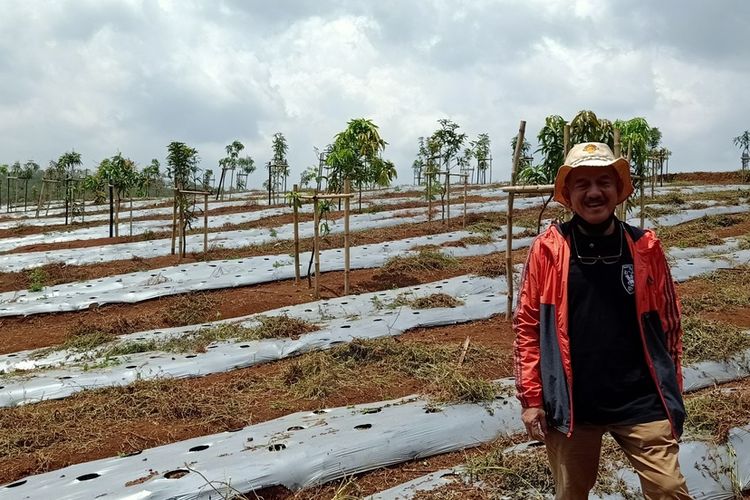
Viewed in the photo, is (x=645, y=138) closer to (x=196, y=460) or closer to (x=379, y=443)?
(x=379, y=443)

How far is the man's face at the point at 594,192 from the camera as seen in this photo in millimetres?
1976

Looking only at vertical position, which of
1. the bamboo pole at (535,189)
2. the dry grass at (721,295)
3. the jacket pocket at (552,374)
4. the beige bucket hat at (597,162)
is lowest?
the dry grass at (721,295)

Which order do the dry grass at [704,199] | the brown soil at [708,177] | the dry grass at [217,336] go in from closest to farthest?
the dry grass at [217,336] < the dry grass at [704,199] < the brown soil at [708,177]

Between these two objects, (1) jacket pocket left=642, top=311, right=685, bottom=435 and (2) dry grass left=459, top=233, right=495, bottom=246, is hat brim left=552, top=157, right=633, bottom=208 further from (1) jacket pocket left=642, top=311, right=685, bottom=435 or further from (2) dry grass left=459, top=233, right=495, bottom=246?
(2) dry grass left=459, top=233, right=495, bottom=246

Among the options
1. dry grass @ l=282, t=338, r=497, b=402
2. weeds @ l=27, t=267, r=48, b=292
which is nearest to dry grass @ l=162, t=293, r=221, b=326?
dry grass @ l=282, t=338, r=497, b=402

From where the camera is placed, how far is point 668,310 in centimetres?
196

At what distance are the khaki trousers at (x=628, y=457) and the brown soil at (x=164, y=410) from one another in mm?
1506

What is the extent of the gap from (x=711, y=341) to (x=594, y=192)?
12.5 ft

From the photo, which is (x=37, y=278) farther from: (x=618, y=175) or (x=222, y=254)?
(x=618, y=175)

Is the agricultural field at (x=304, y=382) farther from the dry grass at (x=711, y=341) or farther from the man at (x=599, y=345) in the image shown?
the man at (x=599, y=345)

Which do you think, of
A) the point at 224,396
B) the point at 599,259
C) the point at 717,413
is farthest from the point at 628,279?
the point at 224,396

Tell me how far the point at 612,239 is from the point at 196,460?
263 cm

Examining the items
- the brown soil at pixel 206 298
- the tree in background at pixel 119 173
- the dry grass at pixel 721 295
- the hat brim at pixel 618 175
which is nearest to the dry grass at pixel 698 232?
the dry grass at pixel 721 295

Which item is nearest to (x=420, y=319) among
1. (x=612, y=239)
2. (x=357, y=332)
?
(x=357, y=332)
